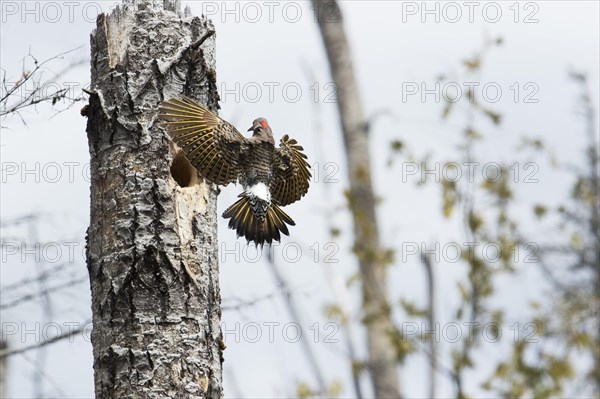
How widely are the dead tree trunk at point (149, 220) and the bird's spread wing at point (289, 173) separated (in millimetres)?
395

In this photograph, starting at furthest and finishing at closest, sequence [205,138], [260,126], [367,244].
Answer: [367,244] → [260,126] → [205,138]

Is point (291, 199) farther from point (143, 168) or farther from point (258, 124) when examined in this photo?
point (143, 168)

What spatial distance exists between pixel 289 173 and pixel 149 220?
0.91 m

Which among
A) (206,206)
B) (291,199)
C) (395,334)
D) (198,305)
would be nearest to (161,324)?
(198,305)

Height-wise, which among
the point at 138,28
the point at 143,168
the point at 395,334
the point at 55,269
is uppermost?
the point at 138,28

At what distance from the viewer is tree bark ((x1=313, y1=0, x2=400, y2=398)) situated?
9.09m

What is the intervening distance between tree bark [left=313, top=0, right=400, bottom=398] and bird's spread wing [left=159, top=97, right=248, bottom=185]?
421 centimetres

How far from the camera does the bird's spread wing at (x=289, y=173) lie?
515 cm

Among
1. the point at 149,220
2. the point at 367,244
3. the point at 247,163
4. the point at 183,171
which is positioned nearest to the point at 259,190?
the point at 247,163

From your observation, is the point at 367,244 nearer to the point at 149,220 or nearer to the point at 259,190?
the point at 259,190

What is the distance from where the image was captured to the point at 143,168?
15.2 feet

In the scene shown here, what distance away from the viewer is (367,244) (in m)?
9.37

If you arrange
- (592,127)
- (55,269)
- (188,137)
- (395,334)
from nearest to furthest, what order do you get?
(188,137), (55,269), (395,334), (592,127)

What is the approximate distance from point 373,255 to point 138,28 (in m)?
4.73
